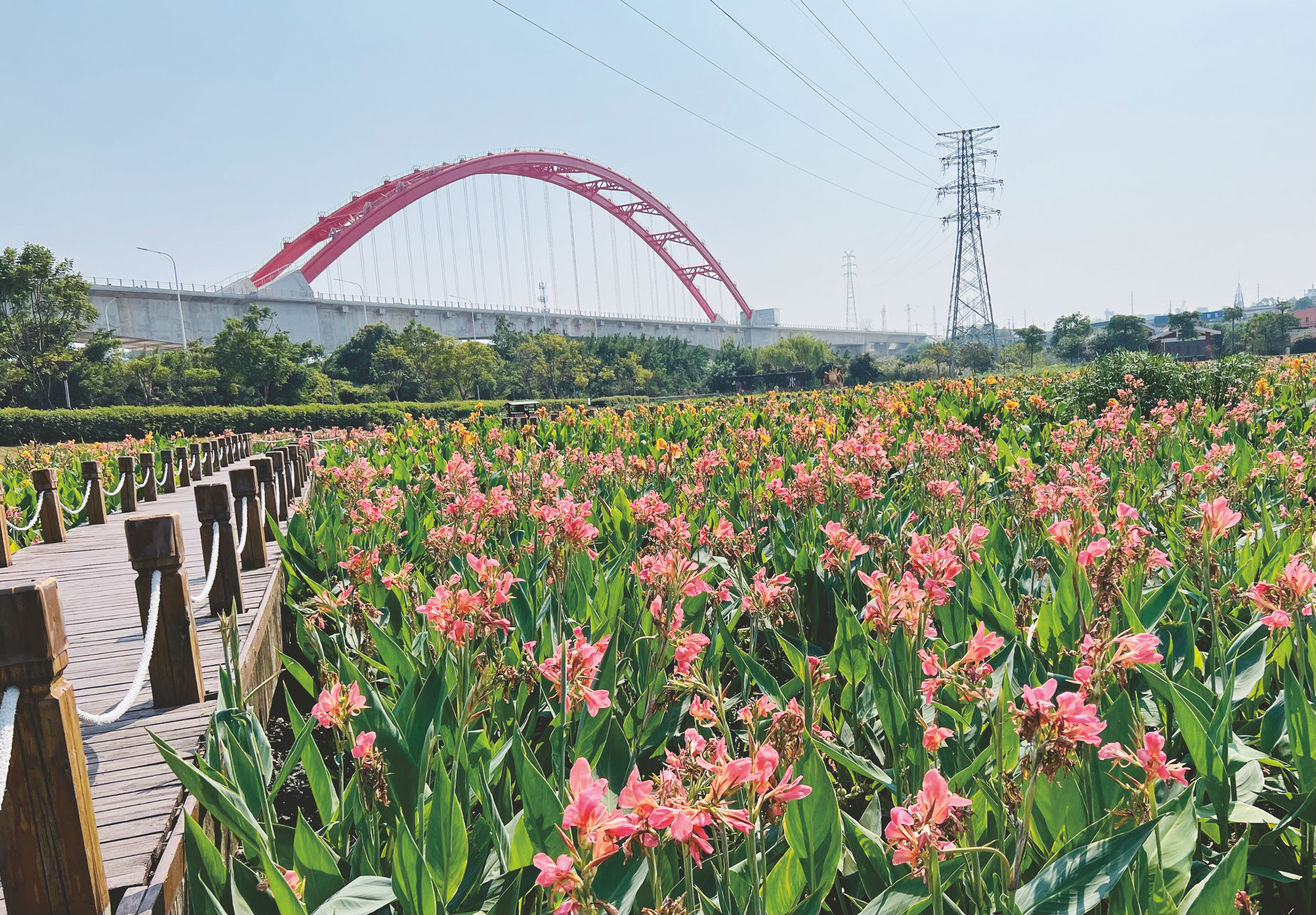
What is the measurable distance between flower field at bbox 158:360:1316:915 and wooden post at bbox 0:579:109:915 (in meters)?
0.23

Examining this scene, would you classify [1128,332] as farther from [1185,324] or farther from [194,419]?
[194,419]

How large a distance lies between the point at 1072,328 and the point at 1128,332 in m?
9.14

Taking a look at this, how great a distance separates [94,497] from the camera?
7.59 meters

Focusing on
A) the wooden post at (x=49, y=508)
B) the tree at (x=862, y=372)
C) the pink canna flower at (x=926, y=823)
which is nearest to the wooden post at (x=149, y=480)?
the wooden post at (x=49, y=508)

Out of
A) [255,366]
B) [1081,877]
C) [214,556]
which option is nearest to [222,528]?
[214,556]

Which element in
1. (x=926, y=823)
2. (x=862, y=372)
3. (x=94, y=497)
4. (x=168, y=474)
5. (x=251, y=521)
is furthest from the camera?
(x=862, y=372)

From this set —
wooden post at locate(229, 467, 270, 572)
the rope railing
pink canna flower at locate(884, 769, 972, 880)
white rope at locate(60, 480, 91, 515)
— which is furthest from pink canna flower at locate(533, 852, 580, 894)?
white rope at locate(60, 480, 91, 515)

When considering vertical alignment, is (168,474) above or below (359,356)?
below

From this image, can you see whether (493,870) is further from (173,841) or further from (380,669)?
(380,669)

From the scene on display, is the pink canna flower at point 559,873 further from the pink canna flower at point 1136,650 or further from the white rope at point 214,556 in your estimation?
the white rope at point 214,556

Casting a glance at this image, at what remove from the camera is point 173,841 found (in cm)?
184

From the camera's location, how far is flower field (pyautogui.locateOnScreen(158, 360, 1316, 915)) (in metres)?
1.15

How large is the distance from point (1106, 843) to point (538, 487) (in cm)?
367

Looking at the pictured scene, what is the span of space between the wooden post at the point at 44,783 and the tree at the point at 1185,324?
246 feet
